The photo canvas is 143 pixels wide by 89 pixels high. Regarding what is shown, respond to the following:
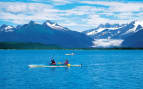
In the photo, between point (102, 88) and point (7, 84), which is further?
point (7, 84)

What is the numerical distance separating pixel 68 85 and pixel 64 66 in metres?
37.9

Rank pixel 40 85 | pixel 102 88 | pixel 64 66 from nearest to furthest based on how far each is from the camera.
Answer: pixel 102 88 → pixel 40 85 → pixel 64 66

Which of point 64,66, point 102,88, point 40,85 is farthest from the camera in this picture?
point 64,66

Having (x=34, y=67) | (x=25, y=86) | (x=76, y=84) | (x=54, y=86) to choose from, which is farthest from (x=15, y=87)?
(x=34, y=67)

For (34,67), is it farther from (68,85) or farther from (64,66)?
(68,85)

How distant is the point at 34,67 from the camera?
89000mm

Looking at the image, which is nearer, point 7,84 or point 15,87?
point 15,87

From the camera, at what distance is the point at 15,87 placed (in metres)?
48.1

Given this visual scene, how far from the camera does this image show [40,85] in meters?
50.5

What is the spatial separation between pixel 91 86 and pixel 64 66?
39462 millimetres

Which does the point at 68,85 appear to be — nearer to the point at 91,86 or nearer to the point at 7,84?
the point at 91,86

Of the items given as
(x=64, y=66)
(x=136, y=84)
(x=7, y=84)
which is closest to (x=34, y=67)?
(x=64, y=66)

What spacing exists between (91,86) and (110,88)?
392 centimetres

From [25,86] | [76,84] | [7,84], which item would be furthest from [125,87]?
[7,84]
